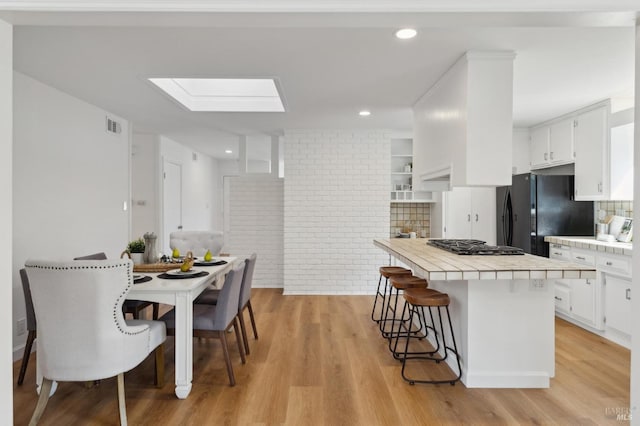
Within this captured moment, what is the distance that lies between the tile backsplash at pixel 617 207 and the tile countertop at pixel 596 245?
1.24 ft

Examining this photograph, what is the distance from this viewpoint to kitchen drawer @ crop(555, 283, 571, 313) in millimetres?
3857

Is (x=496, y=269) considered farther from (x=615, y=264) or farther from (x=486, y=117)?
(x=615, y=264)

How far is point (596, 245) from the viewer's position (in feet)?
11.2

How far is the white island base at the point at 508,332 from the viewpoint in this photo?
8.20 feet

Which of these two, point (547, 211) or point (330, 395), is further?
point (547, 211)

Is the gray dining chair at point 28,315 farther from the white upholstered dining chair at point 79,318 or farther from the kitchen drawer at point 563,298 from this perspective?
the kitchen drawer at point 563,298

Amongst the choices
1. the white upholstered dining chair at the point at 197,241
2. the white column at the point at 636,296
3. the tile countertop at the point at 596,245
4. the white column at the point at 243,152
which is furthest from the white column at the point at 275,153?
the white column at the point at 636,296

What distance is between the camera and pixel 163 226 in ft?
19.3

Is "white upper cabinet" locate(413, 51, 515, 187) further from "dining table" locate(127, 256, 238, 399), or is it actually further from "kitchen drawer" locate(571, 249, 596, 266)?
"dining table" locate(127, 256, 238, 399)

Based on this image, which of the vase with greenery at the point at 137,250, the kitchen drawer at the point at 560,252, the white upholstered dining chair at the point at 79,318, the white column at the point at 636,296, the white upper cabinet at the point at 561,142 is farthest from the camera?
the white upper cabinet at the point at 561,142

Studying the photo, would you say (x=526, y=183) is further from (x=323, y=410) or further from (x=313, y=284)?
(x=323, y=410)

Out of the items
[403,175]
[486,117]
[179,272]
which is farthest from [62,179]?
[403,175]
